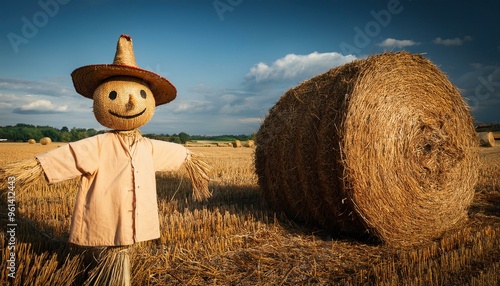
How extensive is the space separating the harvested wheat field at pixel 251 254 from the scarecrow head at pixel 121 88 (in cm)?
98

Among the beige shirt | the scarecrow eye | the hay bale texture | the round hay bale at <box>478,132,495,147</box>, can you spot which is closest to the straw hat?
the scarecrow eye

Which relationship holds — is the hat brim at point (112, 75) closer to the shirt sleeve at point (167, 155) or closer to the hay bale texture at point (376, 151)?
the shirt sleeve at point (167, 155)

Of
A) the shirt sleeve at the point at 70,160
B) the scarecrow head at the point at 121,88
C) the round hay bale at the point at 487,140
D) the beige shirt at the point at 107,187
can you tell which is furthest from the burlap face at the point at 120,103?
the round hay bale at the point at 487,140

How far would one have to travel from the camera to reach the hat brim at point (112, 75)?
3.17m

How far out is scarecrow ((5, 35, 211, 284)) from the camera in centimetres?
304

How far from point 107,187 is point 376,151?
Answer: 10.7ft

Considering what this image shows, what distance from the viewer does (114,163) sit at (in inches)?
126

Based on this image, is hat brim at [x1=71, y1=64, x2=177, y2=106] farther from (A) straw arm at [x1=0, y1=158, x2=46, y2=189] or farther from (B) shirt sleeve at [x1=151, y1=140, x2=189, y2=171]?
(A) straw arm at [x1=0, y1=158, x2=46, y2=189]

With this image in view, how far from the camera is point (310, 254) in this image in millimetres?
4148

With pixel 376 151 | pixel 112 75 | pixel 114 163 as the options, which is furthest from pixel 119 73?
pixel 376 151

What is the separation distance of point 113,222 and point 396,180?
3.61 metres

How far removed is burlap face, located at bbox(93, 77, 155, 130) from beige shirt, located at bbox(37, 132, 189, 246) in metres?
0.16

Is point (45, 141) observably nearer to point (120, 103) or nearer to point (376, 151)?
point (120, 103)

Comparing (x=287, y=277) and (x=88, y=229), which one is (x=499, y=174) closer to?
(x=287, y=277)
